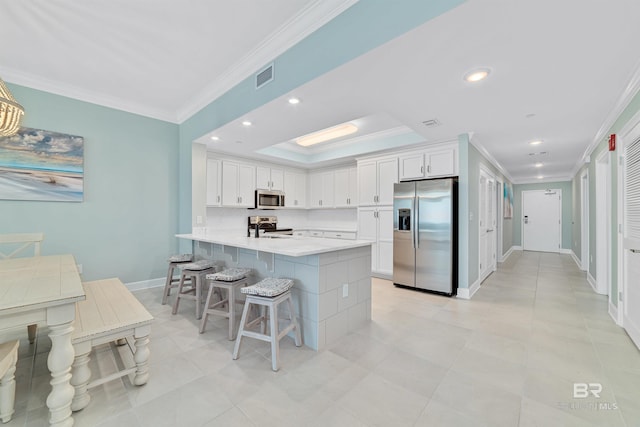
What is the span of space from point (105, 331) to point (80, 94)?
11.3ft

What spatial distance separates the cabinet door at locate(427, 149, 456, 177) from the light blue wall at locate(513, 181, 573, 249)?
22.1ft

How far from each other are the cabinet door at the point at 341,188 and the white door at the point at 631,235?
396cm

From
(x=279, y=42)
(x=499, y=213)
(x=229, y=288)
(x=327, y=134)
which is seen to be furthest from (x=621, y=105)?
(x=229, y=288)

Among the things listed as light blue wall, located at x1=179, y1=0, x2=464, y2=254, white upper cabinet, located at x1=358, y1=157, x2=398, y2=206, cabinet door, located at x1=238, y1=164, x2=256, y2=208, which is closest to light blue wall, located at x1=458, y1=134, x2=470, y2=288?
white upper cabinet, located at x1=358, y1=157, x2=398, y2=206

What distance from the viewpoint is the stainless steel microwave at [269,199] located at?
17.5ft

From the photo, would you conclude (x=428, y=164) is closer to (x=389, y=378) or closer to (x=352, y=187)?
(x=352, y=187)

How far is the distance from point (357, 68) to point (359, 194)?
3335 mm

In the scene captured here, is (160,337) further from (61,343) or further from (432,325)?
(432,325)

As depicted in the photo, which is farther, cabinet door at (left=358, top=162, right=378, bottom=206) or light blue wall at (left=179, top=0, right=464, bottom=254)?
cabinet door at (left=358, top=162, right=378, bottom=206)

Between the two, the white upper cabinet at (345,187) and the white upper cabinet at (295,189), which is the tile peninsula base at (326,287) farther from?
the white upper cabinet at (295,189)

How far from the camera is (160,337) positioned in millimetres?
2531

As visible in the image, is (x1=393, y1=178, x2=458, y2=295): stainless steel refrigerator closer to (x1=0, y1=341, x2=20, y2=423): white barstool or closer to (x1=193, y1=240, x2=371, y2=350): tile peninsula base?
(x1=193, y1=240, x2=371, y2=350): tile peninsula base

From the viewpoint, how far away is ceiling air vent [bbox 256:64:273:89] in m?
2.58

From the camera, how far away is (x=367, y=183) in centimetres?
511
